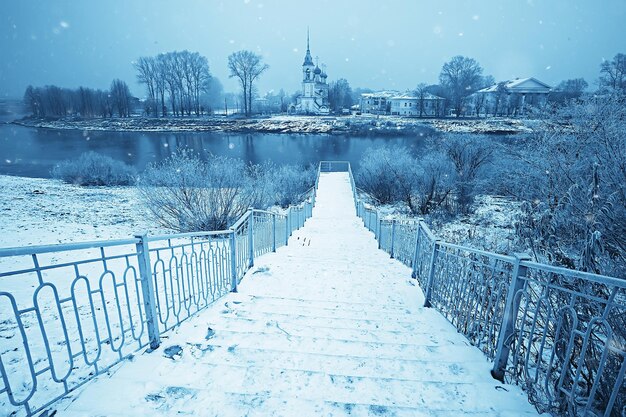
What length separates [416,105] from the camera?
75.7m

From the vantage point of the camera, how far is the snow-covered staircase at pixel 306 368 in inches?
92.7

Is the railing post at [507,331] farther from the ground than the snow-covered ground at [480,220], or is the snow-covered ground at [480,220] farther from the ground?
the railing post at [507,331]

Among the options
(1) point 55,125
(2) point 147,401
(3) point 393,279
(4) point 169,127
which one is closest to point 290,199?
(3) point 393,279

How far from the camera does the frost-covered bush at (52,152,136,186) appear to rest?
2523 cm

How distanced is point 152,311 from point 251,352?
3.39 feet

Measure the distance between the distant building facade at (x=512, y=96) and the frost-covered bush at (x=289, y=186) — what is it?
185 feet

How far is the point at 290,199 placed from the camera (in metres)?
23.2

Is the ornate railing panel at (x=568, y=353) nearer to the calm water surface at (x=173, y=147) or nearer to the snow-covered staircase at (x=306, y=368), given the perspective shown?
the snow-covered staircase at (x=306, y=368)

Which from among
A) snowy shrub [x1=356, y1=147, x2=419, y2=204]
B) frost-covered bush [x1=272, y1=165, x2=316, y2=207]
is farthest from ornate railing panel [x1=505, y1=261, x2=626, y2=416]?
frost-covered bush [x1=272, y1=165, x2=316, y2=207]

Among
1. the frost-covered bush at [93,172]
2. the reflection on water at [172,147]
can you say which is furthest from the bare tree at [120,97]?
the frost-covered bush at [93,172]

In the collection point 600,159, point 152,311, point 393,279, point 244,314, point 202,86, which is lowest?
point 393,279

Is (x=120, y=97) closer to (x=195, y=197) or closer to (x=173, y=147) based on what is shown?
(x=173, y=147)

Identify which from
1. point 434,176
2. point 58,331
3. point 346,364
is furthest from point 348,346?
point 434,176

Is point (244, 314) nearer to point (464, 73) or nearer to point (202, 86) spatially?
point (202, 86)
